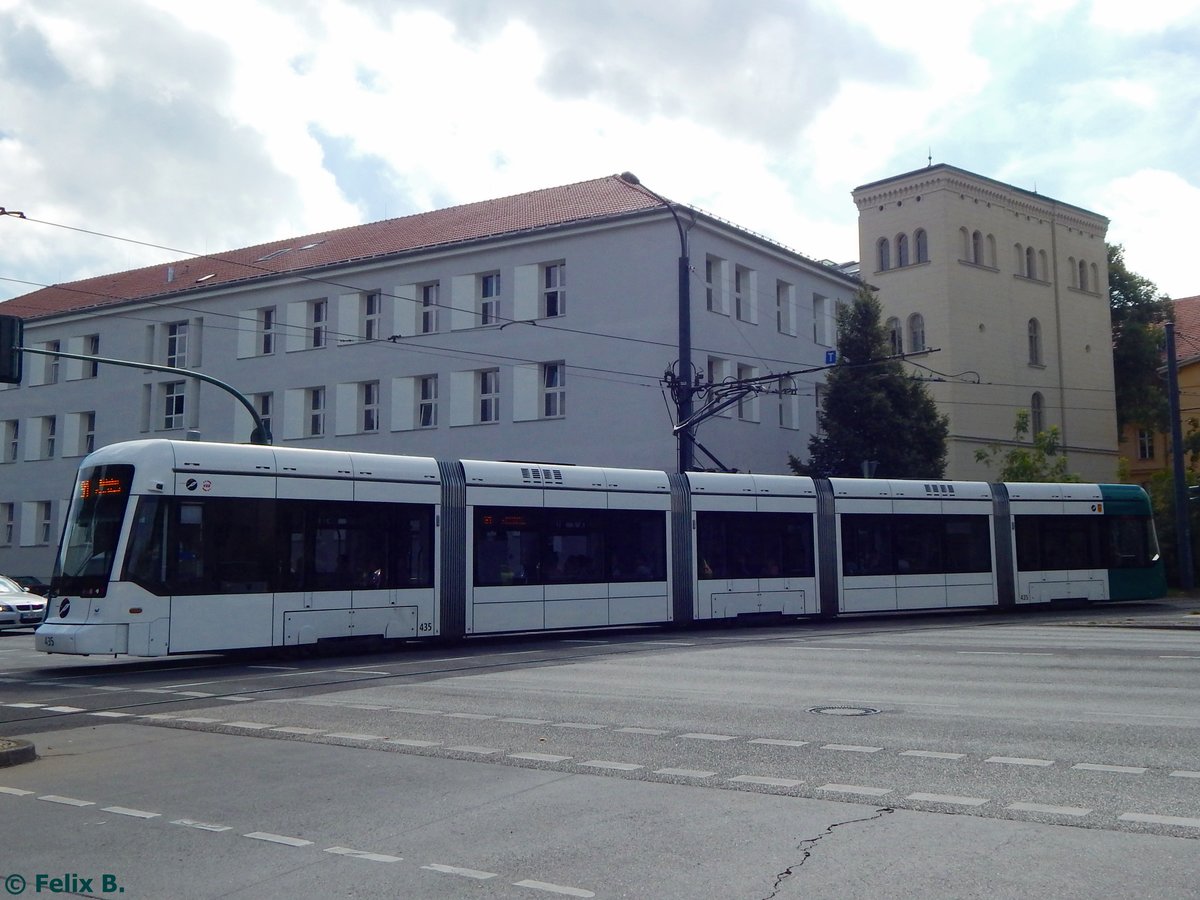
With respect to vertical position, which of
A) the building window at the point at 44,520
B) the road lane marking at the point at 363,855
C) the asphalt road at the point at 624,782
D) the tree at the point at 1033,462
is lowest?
the road lane marking at the point at 363,855

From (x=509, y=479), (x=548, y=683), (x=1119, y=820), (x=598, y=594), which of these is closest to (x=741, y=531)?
(x=598, y=594)

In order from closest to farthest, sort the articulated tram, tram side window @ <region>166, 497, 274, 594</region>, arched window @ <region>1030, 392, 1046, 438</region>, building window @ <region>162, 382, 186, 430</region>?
the articulated tram < tram side window @ <region>166, 497, 274, 594</region> < building window @ <region>162, 382, 186, 430</region> < arched window @ <region>1030, 392, 1046, 438</region>

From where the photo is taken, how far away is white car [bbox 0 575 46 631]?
1137 inches

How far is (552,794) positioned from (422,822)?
3.45 ft

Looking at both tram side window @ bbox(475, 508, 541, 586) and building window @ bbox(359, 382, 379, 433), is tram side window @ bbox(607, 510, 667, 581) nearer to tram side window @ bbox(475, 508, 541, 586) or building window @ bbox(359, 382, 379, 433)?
tram side window @ bbox(475, 508, 541, 586)

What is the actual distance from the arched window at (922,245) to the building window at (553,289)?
2209cm

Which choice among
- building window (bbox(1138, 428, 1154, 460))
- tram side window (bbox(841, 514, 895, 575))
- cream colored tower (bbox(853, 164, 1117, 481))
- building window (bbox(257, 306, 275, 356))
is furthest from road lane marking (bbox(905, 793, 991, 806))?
building window (bbox(1138, 428, 1154, 460))

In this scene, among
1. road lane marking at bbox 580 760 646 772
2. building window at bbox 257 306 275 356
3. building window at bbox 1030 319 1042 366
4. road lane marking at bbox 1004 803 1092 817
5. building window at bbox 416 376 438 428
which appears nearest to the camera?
road lane marking at bbox 1004 803 1092 817

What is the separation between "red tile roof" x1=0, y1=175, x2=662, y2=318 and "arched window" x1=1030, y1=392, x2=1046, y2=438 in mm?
25817

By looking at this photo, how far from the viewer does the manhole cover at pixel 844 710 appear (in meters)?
11.6

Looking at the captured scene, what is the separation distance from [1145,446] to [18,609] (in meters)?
57.4

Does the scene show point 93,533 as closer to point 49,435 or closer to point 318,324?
point 318,324

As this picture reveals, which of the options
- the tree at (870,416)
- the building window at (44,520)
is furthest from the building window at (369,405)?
the building window at (44,520)

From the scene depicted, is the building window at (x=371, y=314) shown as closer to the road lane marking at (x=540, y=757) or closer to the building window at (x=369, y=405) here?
the building window at (x=369, y=405)
